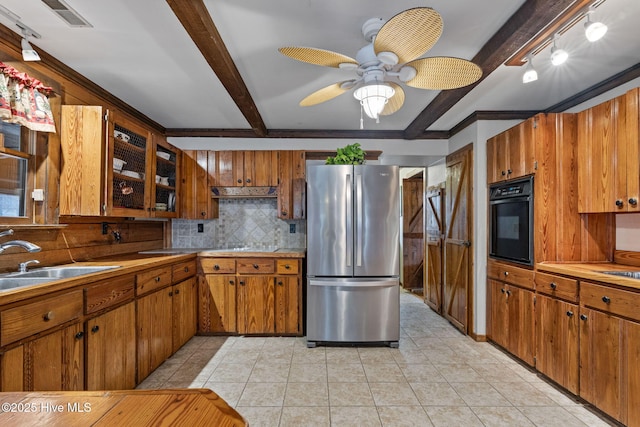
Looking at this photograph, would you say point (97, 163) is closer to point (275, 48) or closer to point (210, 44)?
point (210, 44)

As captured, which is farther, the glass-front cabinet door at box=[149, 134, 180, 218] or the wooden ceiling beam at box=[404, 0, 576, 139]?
the glass-front cabinet door at box=[149, 134, 180, 218]

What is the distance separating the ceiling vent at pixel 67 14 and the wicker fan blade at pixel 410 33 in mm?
1733

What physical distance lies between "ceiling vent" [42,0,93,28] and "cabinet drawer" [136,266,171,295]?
1.68 metres

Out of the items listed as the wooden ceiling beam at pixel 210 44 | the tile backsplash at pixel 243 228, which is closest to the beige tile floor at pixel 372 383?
the tile backsplash at pixel 243 228

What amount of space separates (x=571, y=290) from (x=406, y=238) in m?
3.64

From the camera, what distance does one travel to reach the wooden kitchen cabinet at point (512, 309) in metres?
2.57

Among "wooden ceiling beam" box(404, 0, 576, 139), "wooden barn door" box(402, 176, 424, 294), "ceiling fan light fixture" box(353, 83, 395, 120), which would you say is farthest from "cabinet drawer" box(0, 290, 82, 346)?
"wooden barn door" box(402, 176, 424, 294)

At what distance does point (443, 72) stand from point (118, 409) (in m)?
1.97

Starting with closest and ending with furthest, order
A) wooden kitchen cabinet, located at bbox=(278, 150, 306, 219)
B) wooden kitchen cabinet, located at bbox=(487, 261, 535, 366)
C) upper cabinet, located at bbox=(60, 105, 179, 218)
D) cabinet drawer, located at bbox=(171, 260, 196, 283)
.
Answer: upper cabinet, located at bbox=(60, 105, 179, 218), wooden kitchen cabinet, located at bbox=(487, 261, 535, 366), cabinet drawer, located at bbox=(171, 260, 196, 283), wooden kitchen cabinet, located at bbox=(278, 150, 306, 219)

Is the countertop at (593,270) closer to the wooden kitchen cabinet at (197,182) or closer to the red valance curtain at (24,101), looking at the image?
the wooden kitchen cabinet at (197,182)

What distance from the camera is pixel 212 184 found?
12.4 ft

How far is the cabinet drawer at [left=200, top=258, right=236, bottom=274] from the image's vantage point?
3.30 metres

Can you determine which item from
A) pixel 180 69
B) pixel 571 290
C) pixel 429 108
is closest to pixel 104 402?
pixel 180 69

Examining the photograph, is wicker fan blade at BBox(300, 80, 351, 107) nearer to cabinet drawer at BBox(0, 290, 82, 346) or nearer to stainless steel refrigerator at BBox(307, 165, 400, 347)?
stainless steel refrigerator at BBox(307, 165, 400, 347)
